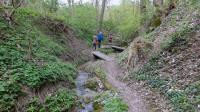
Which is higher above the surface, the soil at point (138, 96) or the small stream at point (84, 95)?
the soil at point (138, 96)

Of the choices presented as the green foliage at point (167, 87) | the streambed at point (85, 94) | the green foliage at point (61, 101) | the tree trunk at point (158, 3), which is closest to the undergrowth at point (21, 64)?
the streambed at point (85, 94)

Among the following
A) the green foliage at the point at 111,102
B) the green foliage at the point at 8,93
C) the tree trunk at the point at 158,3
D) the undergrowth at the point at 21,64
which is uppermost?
the tree trunk at the point at 158,3

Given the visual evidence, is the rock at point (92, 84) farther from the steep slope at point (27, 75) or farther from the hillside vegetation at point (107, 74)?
the steep slope at point (27, 75)

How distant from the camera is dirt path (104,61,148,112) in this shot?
25.8ft

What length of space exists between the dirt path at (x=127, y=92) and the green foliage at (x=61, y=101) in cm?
191

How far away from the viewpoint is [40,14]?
A: 1822cm

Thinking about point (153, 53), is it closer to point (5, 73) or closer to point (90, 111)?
point (90, 111)

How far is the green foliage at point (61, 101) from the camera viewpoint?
27.7 feet

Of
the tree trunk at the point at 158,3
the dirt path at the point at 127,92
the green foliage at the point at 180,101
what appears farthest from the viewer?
the tree trunk at the point at 158,3

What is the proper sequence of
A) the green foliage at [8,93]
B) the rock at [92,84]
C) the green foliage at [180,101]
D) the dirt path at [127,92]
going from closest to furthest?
the green foliage at [180,101]
the green foliage at [8,93]
the dirt path at [127,92]
the rock at [92,84]

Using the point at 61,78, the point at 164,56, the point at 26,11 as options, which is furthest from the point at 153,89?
the point at 26,11

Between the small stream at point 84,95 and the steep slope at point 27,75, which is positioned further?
the small stream at point 84,95

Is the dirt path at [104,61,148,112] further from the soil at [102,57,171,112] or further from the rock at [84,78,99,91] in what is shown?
the rock at [84,78,99,91]

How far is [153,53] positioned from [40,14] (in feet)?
34.0
